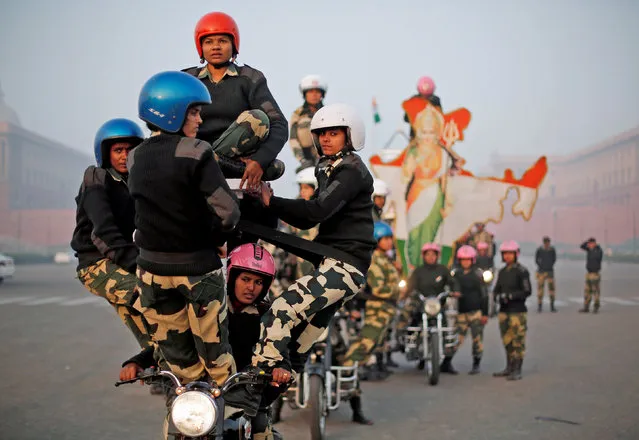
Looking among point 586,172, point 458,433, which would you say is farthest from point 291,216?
point 586,172

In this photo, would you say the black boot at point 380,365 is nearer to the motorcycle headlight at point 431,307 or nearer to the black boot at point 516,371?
the motorcycle headlight at point 431,307

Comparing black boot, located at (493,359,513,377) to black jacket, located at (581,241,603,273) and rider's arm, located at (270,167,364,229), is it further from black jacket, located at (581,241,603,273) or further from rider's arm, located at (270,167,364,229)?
black jacket, located at (581,241,603,273)

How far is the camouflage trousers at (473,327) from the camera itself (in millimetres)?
15406

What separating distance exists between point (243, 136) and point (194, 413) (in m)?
1.67

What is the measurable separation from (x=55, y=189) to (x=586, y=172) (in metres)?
65.1

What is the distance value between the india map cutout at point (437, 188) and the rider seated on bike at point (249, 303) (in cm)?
1624

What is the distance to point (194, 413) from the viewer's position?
15.1ft

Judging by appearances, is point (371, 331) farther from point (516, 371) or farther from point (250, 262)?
point (250, 262)

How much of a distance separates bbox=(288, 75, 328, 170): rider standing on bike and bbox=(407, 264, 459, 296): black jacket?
12.1 feet

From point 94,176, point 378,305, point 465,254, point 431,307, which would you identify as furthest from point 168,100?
point 465,254

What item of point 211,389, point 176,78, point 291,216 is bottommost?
point 211,389

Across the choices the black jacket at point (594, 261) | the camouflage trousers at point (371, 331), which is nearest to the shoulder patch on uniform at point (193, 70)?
the camouflage trousers at point (371, 331)

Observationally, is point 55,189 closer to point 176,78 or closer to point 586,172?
point 586,172

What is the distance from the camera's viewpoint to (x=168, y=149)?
4.79 metres
